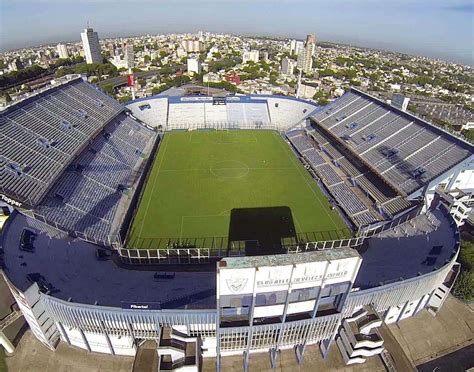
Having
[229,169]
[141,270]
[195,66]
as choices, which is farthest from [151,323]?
[195,66]

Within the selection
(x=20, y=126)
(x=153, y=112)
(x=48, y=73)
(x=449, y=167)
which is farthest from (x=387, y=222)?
(x=48, y=73)

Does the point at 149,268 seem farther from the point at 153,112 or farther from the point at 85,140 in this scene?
Result: the point at 153,112

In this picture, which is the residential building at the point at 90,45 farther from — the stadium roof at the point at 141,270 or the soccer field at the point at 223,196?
the stadium roof at the point at 141,270

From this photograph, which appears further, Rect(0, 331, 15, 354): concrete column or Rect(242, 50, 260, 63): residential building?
Rect(242, 50, 260, 63): residential building

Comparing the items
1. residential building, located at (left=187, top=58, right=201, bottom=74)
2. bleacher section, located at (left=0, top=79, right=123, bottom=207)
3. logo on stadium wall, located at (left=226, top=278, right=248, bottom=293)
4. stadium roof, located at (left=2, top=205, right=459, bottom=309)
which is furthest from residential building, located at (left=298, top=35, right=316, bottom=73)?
logo on stadium wall, located at (left=226, top=278, right=248, bottom=293)

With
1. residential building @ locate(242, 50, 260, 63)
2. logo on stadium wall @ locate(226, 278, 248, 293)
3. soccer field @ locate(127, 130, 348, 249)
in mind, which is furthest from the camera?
residential building @ locate(242, 50, 260, 63)

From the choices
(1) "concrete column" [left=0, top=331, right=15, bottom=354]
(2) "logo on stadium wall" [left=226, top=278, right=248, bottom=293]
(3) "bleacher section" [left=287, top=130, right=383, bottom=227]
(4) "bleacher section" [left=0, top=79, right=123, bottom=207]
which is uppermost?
(2) "logo on stadium wall" [left=226, top=278, right=248, bottom=293]

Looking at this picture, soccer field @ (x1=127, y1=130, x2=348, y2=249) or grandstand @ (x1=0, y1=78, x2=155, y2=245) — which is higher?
grandstand @ (x1=0, y1=78, x2=155, y2=245)

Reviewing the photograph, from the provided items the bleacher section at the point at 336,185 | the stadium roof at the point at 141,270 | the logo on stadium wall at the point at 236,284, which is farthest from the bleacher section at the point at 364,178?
the logo on stadium wall at the point at 236,284

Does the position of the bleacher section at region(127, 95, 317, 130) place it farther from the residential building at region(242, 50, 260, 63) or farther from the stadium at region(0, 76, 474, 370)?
the residential building at region(242, 50, 260, 63)
